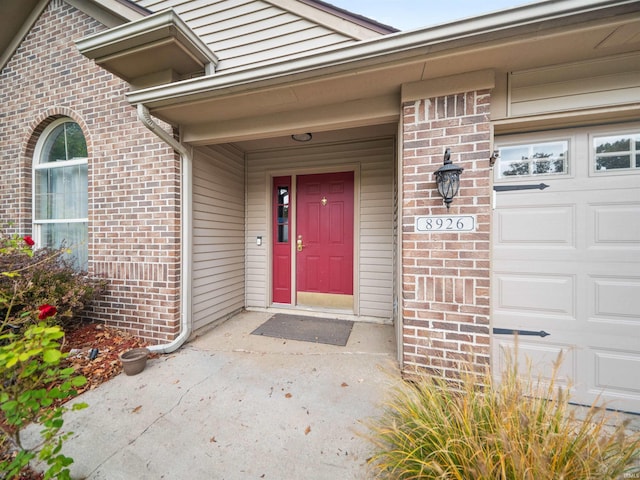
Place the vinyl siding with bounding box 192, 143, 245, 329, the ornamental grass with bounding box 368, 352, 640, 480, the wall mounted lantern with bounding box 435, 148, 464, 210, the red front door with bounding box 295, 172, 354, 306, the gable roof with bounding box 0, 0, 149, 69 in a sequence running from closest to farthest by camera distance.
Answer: the ornamental grass with bounding box 368, 352, 640, 480
the wall mounted lantern with bounding box 435, 148, 464, 210
the gable roof with bounding box 0, 0, 149, 69
the vinyl siding with bounding box 192, 143, 245, 329
the red front door with bounding box 295, 172, 354, 306


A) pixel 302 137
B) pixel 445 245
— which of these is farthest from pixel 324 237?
pixel 445 245

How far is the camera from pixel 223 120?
2.63m

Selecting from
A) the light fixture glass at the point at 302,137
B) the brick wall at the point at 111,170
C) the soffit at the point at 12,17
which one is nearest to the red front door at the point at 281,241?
the light fixture glass at the point at 302,137

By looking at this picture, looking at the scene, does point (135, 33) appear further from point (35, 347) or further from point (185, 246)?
point (35, 347)

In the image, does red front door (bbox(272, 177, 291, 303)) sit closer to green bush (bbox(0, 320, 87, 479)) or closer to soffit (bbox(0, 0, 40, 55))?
green bush (bbox(0, 320, 87, 479))

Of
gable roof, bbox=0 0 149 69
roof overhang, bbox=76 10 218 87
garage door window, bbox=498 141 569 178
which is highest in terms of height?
gable roof, bbox=0 0 149 69

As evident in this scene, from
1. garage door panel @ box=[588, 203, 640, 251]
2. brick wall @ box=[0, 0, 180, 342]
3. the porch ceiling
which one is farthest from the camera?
brick wall @ box=[0, 0, 180, 342]

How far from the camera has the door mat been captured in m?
2.89

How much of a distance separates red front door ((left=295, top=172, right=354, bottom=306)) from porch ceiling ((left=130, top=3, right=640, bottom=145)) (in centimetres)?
131

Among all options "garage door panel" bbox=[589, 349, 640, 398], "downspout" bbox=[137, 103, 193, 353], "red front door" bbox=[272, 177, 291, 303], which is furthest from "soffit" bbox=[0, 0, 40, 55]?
"garage door panel" bbox=[589, 349, 640, 398]

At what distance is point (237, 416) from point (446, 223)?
2106mm

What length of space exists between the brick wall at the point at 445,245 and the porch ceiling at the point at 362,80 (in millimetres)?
249

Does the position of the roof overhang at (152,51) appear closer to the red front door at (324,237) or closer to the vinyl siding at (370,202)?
the vinyl siding at (370,202)

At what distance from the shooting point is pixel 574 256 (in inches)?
72.3
